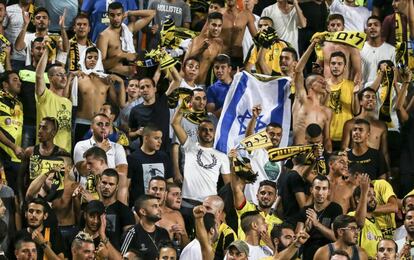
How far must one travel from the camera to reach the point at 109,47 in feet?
76.5

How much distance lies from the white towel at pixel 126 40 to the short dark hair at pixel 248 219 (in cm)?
489

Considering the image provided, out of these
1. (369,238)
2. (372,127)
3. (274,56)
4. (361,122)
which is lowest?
(369,238)

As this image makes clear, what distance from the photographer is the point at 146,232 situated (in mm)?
19047

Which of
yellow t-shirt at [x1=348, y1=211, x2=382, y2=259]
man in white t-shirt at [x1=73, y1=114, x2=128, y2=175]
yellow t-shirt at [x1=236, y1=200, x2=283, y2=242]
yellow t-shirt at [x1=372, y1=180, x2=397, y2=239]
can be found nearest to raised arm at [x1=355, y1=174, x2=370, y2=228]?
yellow t-shirt at [x1=348, y1=211, x2=382, y2=259]

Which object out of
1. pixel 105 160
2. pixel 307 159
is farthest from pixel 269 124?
pixel 105 160

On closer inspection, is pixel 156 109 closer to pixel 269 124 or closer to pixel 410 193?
pixel 269 124

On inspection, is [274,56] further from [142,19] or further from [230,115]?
[142,19]

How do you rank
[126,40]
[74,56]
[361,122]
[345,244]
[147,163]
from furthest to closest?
[126,40] < [74,56] < [361,122] < [147,163] < [345,244]

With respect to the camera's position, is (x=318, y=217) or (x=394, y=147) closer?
(x=318, y=217)

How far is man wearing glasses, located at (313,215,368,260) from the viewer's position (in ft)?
62.6

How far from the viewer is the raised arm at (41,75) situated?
21.0 meters

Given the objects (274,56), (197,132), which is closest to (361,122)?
(197,132)

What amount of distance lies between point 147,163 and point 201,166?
2.00ft

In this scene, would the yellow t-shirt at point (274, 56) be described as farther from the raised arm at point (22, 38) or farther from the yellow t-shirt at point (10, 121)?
the yellow t-shirt at point (10, 121)
